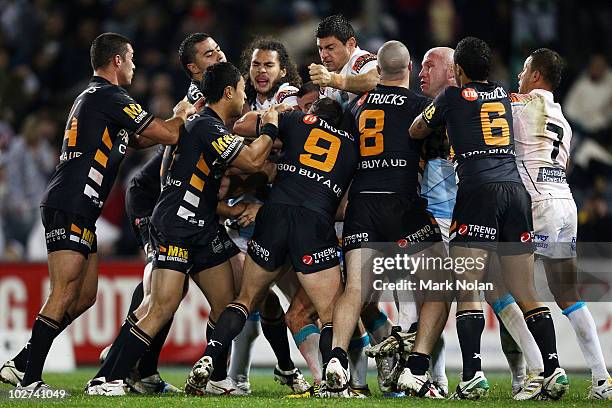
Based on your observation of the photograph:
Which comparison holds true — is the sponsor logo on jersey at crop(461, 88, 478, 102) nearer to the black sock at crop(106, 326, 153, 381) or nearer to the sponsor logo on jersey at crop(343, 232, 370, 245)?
the sponsor logo on jersey at crop(343, 232, 370, 245)

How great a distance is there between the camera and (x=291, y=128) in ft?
30.0

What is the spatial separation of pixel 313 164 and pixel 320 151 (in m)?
0.13

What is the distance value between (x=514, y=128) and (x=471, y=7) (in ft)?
28.9

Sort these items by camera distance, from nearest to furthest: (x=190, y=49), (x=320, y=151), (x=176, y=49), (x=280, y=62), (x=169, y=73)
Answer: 1. (x=320, y=151)
2. (x=280, y=62)
3. (x=190, y=49)
4. (x=169, y=73)
5. (x=176, y=49)

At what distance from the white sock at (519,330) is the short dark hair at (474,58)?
5.99 ft

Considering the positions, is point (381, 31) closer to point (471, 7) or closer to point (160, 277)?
point (471, 7)

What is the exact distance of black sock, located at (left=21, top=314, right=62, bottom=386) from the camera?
8719mm

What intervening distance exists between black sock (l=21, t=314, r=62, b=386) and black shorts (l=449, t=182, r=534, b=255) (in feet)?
10.5

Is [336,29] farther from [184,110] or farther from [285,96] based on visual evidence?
[184,110]

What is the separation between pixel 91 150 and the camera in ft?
29.7

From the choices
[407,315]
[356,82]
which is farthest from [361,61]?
[407,315]

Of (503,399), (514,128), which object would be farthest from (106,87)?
(503,399)

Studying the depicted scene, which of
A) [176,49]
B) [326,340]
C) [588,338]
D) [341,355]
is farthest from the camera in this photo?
[176,49]

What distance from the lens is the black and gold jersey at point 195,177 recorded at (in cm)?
892
